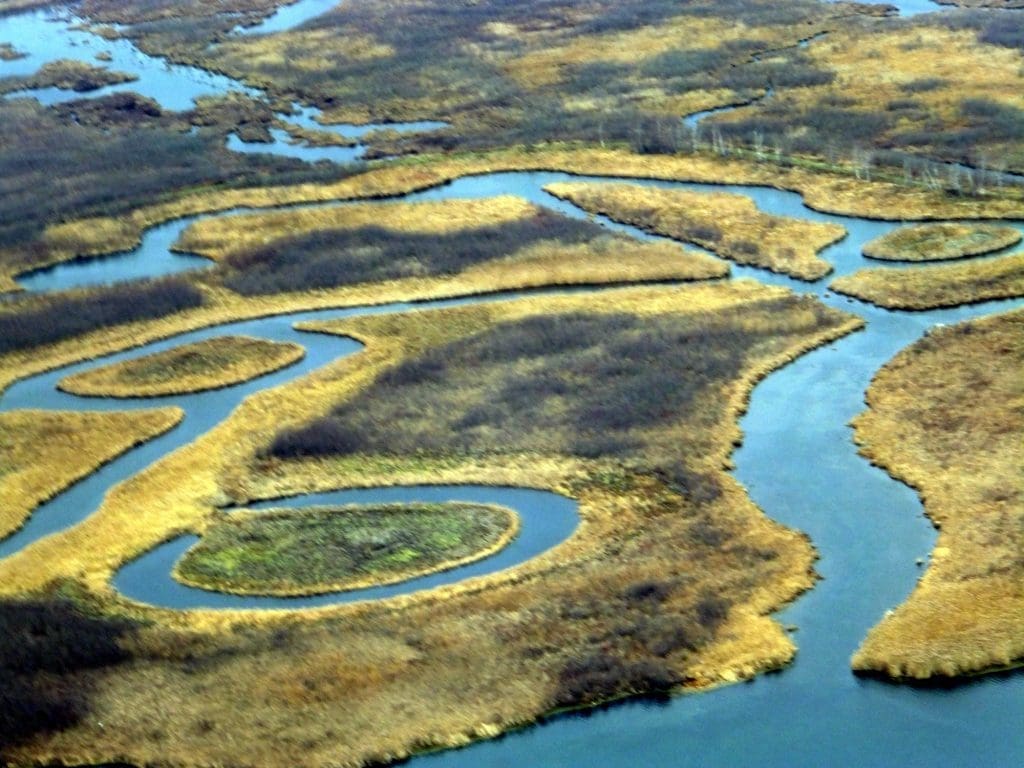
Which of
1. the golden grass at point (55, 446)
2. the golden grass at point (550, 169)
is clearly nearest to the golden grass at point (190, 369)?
the golden grass at point (55, 446)

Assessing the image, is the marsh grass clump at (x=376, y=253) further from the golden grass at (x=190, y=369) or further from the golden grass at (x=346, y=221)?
the golden grass at (x=190, y=369)

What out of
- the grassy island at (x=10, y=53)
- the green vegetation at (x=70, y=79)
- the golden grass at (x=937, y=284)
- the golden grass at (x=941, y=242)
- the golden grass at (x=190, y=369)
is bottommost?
the golden grass at (x=190, y=369)

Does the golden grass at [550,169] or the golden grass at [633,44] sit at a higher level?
the golden grass at [633,44]

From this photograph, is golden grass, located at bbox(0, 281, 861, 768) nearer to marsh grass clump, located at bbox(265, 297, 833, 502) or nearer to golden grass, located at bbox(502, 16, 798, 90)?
marsh grass clump, located at bbox(265, 297, 833, 502)

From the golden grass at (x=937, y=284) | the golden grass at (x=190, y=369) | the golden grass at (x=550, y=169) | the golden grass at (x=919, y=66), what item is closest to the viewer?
the golden grass at (x=190, y=369)

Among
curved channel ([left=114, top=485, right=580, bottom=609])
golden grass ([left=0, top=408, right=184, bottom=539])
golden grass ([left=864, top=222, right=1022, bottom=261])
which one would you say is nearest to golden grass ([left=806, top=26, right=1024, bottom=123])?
golden grass ([left=864, top=222, right=1022, bottom=261])

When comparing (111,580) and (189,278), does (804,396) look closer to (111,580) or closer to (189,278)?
(111,580)

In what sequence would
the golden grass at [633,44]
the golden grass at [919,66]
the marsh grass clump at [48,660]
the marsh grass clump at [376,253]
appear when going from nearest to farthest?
the marsh grass clump at [48,660], the marsh grass clump at [376,253], the golden grass at [919,66], the golden grass at [633,44]
